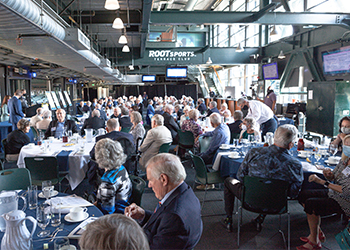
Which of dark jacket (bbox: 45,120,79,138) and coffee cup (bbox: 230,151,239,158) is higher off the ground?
dark jacket (bbox: 45,120,79,138)

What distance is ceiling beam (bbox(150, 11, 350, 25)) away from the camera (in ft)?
25.8

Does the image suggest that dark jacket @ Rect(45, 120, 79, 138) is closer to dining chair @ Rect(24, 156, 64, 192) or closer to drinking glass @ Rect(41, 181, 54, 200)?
dining chair @ Rect(24, 156, 64, 192)

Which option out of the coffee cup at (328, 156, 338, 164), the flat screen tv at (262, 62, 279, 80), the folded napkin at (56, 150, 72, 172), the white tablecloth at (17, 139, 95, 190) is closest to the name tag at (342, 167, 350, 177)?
the coffee cup at (328, 156, 338, 164)

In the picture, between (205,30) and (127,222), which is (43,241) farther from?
(205,30)

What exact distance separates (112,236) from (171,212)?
76 cm

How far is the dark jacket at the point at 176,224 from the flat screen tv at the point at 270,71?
1226cm

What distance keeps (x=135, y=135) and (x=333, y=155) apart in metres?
3.62

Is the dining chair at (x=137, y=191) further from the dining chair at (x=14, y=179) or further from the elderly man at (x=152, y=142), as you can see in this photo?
the elderly man at (x=152, y=142)

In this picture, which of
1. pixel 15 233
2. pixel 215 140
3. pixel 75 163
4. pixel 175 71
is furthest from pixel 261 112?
pixel 175 71

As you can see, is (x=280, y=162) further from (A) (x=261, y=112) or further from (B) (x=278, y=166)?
(A) (x=261, y=112)

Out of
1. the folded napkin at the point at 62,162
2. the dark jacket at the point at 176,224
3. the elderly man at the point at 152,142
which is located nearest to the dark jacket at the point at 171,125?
the elderly man at the point at 152,142

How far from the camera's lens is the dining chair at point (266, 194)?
9.75 ft

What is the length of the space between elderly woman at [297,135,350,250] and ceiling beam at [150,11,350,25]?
19.2ft

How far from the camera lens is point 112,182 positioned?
256 centimetres
